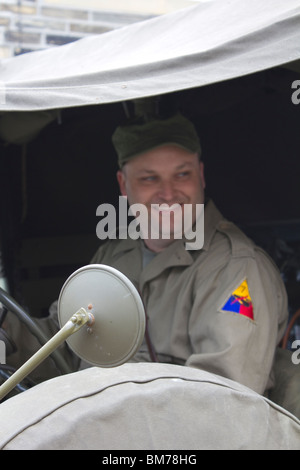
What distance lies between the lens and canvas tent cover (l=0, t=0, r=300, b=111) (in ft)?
6.07

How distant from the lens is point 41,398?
1502 mm

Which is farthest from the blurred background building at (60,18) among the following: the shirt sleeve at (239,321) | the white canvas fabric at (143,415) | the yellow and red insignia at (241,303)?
the white canvas fabric at (143,415)

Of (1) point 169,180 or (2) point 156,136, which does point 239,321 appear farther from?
(2) point 156,136

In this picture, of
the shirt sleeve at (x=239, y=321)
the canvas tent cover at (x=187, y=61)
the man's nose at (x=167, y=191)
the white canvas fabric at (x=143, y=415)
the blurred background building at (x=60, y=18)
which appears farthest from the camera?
the blurred background building at (x=60, y=18)

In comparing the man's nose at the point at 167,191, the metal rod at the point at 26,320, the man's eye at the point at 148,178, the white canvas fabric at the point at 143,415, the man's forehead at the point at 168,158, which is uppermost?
the man's forehead at the point at 168,158

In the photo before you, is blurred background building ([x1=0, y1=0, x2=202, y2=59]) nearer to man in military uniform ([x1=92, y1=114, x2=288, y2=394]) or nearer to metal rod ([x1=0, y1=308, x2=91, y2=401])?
man in military uniform ([x1=92, y1=114, x2=288, y2=394])

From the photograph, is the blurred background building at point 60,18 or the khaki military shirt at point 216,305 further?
the blurred background building at point 60,18

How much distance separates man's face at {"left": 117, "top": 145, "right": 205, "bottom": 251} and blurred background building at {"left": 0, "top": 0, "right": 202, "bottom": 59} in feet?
9.32

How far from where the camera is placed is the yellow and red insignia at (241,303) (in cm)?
224

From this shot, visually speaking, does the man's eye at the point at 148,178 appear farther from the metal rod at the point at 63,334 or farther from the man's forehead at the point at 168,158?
the metal rod at the point at 63,334

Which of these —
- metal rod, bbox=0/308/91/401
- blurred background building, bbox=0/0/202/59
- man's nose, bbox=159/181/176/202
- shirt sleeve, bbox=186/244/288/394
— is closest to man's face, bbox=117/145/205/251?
man's nose, bbox=159/181/176/202

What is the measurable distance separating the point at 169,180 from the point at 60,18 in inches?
143

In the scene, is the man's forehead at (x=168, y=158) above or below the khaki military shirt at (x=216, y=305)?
above
